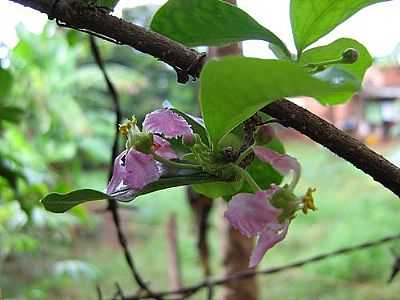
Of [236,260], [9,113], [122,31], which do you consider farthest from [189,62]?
[236,260]

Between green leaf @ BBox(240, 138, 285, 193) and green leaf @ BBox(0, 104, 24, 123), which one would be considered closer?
green leaf @ BBox(240, 138, 285, 193)

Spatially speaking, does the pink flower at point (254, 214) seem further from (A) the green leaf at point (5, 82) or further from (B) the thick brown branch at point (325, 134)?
(A) the green leaf at point (5, 82)

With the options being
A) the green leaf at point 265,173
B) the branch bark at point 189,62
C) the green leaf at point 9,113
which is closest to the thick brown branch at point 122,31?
the branch bark at point 189,62

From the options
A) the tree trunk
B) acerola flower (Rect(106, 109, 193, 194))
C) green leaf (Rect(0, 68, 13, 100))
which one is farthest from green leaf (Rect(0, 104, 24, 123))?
acerola flower (Rect(106, 109, 193, 194))

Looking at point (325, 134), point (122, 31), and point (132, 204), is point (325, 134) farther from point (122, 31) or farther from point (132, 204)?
point (132, 204)

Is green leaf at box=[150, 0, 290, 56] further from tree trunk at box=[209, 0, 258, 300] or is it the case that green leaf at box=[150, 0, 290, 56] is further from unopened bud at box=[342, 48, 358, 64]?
tree trunk at box=[209, 0, 258, 300]

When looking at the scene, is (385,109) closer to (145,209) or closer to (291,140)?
(291,140)

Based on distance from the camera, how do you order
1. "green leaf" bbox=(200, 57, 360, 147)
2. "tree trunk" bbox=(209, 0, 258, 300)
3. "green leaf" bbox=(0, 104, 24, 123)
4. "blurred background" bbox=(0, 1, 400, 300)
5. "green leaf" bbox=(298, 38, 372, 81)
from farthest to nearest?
"blurred background" bbox=(0, 1, 400, 300), "tree trunk" bbox=(209, 0, 258, 300), "green leaf" bbox=(0, 104, 24, 123), "green leaf" bbox=(298, 38, 372, 81), "green leaf" bbox=(200, 57, 360, 147)
